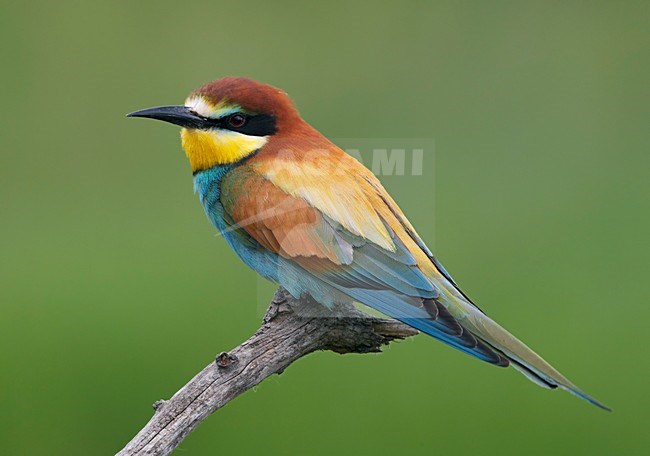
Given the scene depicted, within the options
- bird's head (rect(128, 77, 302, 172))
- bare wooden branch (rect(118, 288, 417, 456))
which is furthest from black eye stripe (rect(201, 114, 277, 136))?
bare wooden branch (rect(118, 288, 417, 456))

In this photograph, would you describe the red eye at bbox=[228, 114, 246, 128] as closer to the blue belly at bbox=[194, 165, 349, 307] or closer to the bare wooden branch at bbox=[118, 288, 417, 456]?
the blue belly at bbox=[194, 165, 349, 307]

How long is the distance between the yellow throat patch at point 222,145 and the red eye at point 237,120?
2cm

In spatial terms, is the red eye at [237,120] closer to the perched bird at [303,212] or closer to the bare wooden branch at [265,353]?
the perched bird at [303,212]

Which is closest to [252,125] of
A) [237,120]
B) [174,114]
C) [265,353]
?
[237,120]

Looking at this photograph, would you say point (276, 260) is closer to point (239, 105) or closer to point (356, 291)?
point (356, 291)

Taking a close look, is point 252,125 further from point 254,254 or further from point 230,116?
point 254,254

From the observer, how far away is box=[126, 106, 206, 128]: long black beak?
2021 millimetres

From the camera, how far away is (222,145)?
204cm

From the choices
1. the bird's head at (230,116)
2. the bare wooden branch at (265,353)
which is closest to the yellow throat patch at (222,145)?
the bird's head at (230,116)

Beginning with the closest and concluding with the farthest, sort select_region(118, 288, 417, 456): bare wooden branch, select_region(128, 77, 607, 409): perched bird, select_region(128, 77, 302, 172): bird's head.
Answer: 1. select_region(118, 288, 417, 456): bare wooden branch
2. select_region(128, 77, 607, 409): perched bird
3. select_region(128, 77, 302, 172): bird's head

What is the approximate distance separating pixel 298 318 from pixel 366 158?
0.46 m

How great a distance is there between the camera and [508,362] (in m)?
1.75

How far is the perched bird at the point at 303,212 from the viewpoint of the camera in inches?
74.0

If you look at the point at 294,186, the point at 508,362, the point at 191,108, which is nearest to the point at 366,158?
the point at 294,186
